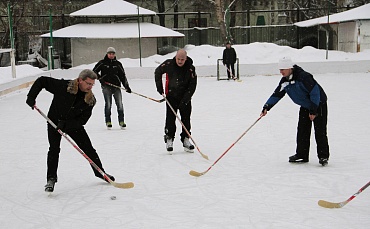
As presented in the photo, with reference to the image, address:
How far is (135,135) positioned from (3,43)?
19.5 meters

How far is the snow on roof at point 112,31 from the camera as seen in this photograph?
78.4 ft

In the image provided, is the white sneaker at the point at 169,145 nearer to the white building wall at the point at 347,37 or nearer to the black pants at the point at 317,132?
the black pants at the point at 317,132

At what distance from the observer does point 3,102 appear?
13680 mm

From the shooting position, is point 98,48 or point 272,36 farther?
point 272,36

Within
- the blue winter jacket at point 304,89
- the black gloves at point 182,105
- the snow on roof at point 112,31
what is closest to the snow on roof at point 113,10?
the snow on roof at point 112,31

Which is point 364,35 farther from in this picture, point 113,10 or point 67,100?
point 67,100


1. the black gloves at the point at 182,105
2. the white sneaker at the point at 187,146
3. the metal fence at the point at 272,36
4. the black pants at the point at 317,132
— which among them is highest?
the metal fence at the point at 272,36

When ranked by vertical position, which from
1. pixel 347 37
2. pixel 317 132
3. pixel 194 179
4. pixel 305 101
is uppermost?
pixel 347 37

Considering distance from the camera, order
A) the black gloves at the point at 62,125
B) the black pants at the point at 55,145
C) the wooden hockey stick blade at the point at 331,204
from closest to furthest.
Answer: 1. the wooden hockey stick blade at the point at 331,204
2. the black gloves at the point at 62,125
3. the black pants at the point at 55,145

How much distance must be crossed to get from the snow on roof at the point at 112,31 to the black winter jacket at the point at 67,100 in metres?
18.8

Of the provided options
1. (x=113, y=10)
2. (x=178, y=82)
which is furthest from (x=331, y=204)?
(x=113, y=10)

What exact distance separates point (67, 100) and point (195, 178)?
5.81 feet

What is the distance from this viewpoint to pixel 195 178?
19.7 feet

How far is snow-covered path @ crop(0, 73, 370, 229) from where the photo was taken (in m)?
4.66
